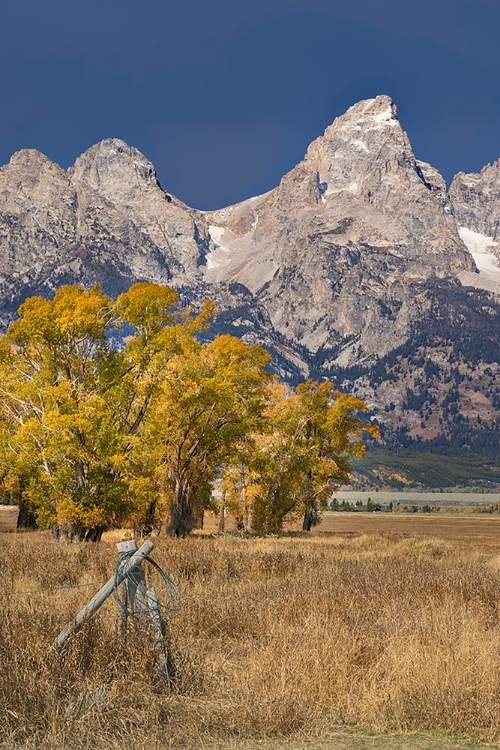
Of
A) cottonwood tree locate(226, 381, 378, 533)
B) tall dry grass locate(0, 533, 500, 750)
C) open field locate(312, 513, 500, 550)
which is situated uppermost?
cottonwood tree locate(226, 381, 378, 533)

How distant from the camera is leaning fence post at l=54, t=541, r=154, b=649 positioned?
338 inches

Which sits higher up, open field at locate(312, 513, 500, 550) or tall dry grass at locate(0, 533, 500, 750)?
tall dry grass at locate(0, 533, 500, 750)

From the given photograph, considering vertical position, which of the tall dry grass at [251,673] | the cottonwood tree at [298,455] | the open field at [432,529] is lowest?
the open field at [432,529]

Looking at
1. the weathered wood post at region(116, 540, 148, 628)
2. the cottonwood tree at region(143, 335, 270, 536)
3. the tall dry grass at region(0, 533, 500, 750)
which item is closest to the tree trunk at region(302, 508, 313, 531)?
the cottonwood tree at region(143, 335, 270, 536)

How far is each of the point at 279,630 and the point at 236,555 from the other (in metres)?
11.1

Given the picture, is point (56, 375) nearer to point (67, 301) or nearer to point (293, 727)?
point (67, 301)

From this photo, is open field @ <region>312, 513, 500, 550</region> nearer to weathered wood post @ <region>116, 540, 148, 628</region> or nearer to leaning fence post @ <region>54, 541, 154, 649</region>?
weathered wood post @ <region>116, 540, 148, 628</region>

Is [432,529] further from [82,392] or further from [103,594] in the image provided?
[103,594]

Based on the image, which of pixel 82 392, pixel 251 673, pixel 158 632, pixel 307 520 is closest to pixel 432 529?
pixel 307 520

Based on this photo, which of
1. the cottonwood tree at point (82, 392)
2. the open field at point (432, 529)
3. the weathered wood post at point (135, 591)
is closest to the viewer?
the weathered wood post at point (135, 591)

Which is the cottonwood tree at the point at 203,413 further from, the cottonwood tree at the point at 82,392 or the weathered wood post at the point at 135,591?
the weathered wood post at the point at 135,591

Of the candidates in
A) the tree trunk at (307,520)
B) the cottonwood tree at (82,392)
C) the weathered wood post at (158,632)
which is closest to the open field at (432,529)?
the tree trunk at (307,520)

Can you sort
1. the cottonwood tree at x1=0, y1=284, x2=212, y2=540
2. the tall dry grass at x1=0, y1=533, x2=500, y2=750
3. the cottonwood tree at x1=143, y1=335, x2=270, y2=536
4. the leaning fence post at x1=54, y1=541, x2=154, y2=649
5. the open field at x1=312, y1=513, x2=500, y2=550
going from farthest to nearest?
1. the open field at x1=312, y1=513, x2=500, y2=550
2. the cottonwood tree at x1=143, y1=335, x2=270, y2=536
3. the cottonwood tree at x1=0, y1=284, x2=212, y2=540
4. the leaning fence post at x1=54, y1=541, x2=154, y2=649
5. the tall dry grass at x1=0, y1=533, x2=500, y2=750

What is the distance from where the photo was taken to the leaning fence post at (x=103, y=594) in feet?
28.2
